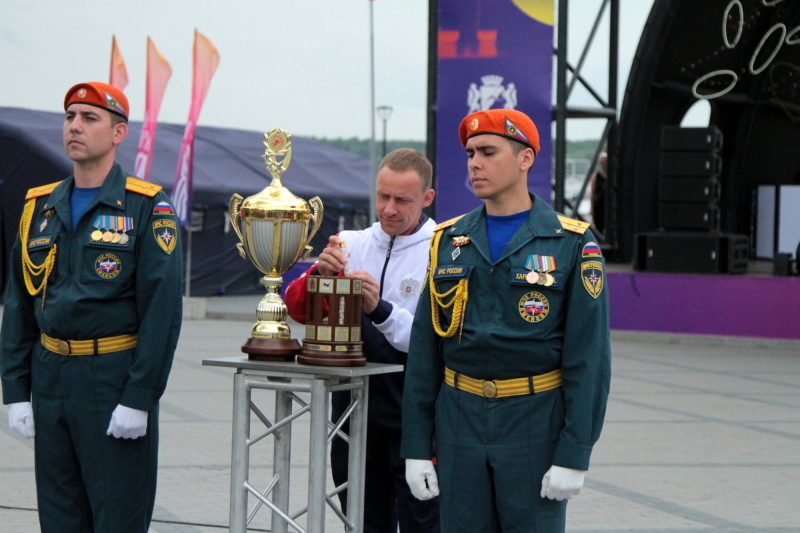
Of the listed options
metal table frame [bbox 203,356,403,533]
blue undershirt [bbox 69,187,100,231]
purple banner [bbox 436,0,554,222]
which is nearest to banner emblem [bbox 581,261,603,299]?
metal table frame [bbox 203,356,403,533]

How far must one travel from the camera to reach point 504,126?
3596mm

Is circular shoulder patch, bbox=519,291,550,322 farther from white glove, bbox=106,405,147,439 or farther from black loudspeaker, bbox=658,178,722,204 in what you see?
black loudspeaker, bbox=658,178,722,204

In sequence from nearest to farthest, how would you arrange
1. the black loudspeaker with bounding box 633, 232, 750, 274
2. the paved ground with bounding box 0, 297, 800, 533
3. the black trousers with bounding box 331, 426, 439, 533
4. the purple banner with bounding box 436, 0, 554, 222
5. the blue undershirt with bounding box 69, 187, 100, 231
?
the blue undershirt with bounding box 69, 187, 100, 231 → the black trousers with bounding box 331, 426, 439, 533 → the paved ground with bounding box 0, 297, 800, 533 → the purple banner with bounding box 436, 0, 554, 222 → the black loudspeaker with bounding box 633, 232, 750, 274

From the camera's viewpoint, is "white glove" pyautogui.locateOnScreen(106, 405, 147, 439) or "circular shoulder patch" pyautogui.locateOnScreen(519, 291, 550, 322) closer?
"circular shoulder patch" pyautogui.locateOnScreen(519, 291, 550, 322)

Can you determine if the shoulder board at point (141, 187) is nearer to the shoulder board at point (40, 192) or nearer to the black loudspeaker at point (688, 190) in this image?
the shoulder board at point (40, 192)

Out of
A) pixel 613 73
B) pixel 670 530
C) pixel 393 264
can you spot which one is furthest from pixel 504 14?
pixel 393 264

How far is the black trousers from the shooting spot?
4367mm

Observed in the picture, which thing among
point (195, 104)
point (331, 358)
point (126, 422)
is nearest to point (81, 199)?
point (126, 422)

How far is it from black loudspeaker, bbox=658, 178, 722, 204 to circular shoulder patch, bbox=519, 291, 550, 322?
12866 millimetres

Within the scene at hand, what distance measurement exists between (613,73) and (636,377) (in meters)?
→ 7.38

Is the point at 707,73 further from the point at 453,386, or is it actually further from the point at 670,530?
the point at 453,386

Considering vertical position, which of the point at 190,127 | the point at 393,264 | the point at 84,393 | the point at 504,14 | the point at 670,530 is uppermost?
the point at 504,14

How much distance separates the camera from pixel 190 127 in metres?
17.9

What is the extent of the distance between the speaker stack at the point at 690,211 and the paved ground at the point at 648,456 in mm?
2666
